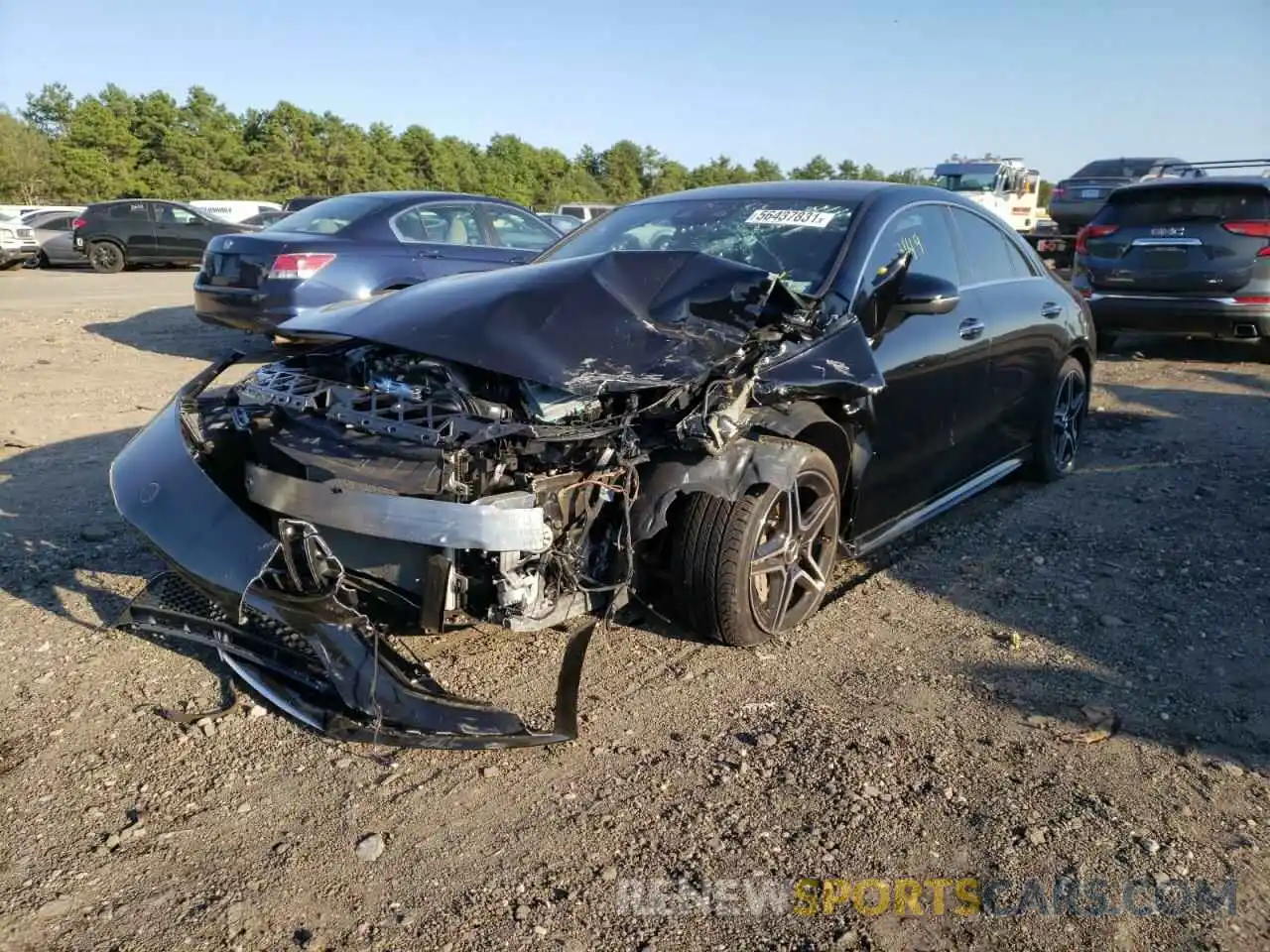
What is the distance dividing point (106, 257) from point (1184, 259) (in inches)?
805

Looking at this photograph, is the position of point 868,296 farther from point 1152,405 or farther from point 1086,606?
point 1152,405

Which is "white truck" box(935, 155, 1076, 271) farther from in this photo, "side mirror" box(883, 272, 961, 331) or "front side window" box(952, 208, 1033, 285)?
"side mirror" box(883, 272, 961, 331)

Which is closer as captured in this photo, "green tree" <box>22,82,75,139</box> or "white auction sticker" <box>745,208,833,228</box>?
"white auction sticker" <box>745,208,833,228</box>

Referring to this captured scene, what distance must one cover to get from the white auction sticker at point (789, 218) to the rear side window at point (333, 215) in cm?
536

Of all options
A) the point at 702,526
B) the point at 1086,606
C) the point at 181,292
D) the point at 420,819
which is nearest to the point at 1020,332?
the point at 1086,606

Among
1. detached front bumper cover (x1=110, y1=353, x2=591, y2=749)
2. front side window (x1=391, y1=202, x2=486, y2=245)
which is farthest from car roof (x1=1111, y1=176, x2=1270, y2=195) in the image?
detached front bumper cover (x1=110, y1=353, x2=591, y2=749)

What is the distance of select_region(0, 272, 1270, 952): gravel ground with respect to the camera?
2395 millimetres

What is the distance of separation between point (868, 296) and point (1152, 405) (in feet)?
17.4

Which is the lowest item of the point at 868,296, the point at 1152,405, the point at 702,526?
the point at 1152,405

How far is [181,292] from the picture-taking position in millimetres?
16562

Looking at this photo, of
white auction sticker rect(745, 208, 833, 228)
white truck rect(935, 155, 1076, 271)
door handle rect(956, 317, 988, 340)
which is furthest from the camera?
white truck rect(935, 155, 1076, 271)

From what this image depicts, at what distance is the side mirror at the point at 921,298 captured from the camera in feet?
13.0

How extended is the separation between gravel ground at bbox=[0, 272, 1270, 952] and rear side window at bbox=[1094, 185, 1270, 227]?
5.83 m

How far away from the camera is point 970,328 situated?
472 centimetres
